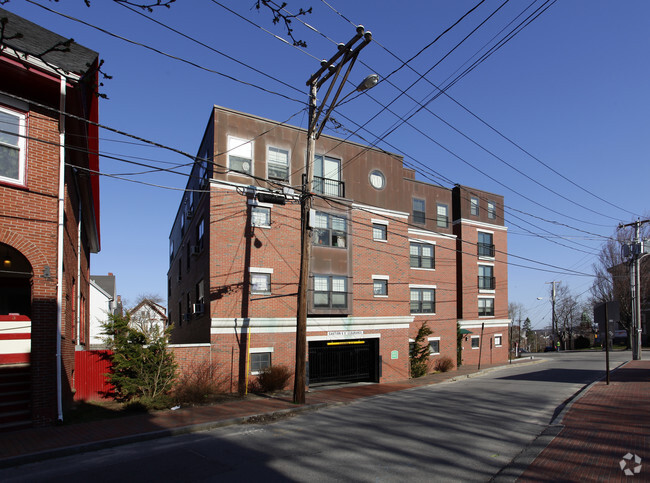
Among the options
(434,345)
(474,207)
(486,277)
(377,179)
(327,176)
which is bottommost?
(434,345)

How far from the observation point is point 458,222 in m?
34.0

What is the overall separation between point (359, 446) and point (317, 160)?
48.6 feet

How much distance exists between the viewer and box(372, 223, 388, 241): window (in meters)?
23.7

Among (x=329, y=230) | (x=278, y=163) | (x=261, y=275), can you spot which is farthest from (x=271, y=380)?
(x=278, y=163)

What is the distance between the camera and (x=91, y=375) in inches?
576

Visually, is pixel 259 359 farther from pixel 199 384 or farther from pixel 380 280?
pixel 380 280

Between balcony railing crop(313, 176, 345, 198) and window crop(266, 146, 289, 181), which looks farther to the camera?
balcony railing crop(313, 176, 345, 198)

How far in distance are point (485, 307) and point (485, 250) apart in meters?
4.49

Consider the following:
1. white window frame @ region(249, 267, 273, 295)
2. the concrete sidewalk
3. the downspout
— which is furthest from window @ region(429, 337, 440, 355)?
the downspout

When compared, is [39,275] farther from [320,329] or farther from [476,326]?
[476,326]

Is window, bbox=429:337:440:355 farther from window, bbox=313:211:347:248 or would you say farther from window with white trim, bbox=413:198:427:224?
window, bbox=313:211:347:248

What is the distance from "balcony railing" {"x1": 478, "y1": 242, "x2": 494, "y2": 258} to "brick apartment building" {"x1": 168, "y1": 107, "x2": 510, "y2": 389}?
8.58 metres

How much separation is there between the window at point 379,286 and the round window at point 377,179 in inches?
188

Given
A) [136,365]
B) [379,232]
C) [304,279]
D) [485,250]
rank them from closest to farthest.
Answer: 1. [136,365]
2. [304,279]
3. [379,232]
4. [485,250]
